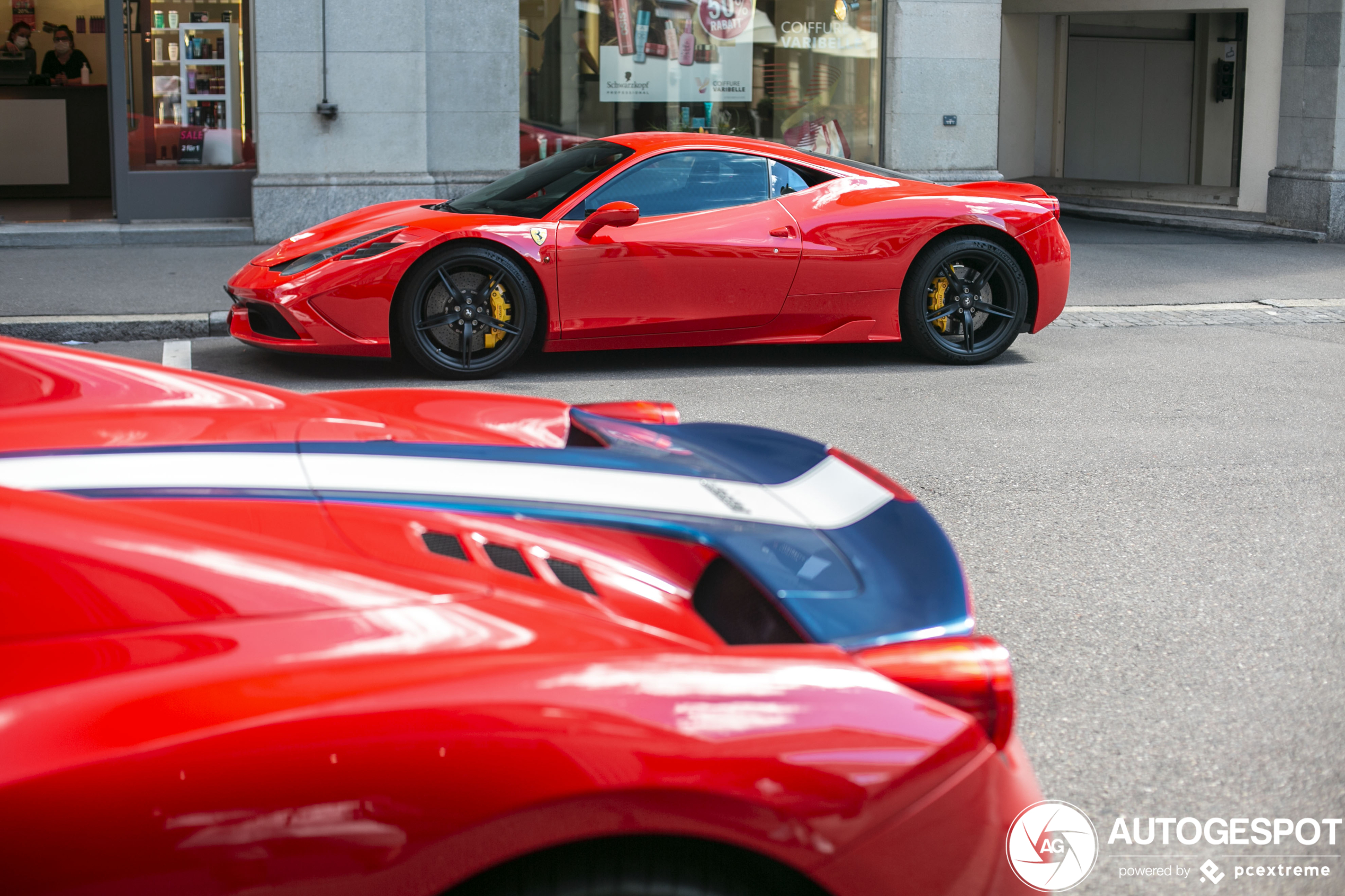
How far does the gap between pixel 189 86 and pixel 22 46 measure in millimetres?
4768

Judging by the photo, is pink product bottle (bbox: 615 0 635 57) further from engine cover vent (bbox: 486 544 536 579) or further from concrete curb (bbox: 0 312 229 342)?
engine cover vent (bbox: 486 544 536 579)

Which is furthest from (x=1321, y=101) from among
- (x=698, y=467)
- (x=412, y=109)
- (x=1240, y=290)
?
(x=698, y=467)

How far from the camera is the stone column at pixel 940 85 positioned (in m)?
14.5

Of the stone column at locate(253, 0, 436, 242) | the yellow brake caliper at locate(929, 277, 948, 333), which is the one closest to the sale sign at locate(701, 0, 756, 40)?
the stone column at locate(253, 0, 436, 242)

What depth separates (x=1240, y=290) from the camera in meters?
11.3

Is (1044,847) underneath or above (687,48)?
underneath

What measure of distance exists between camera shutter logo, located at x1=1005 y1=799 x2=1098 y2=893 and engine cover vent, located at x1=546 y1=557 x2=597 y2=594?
626 mm

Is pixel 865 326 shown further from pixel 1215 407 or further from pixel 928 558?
pixel 928 558

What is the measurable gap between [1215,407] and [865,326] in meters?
1.98

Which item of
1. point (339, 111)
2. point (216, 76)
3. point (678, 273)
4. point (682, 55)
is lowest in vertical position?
point (678, 273)

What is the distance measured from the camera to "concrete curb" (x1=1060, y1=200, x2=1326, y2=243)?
15883mm

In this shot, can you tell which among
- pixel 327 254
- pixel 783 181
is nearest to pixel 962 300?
pixel 783 181

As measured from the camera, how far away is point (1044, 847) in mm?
1873

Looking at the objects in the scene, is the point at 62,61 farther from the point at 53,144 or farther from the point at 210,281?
the point at 210,281
